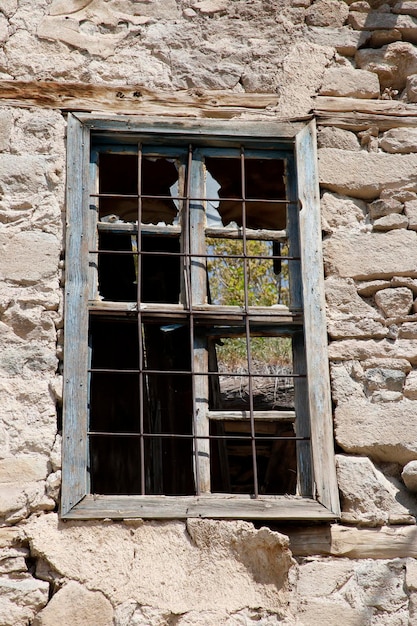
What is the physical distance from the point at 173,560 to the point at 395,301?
58.0 inches

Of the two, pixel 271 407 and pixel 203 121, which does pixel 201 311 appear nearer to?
pixel 203 121

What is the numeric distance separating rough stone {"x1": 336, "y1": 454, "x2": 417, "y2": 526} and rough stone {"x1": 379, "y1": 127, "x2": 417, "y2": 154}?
59.9 inches

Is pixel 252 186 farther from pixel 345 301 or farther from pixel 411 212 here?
pixel 345 301

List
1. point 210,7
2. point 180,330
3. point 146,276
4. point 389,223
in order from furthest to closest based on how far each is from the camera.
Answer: point 146,276, point 180,330, point 210,7, point 389,223

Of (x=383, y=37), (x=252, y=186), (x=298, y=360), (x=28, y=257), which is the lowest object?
(x=298, y=360)

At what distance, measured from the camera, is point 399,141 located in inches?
183

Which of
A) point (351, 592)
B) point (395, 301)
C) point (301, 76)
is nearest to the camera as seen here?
point (351, 592)

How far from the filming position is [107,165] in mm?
5125

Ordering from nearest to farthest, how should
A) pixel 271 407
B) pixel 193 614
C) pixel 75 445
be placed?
pixel 193 614 → pixel 75 445 → pixel 271 407

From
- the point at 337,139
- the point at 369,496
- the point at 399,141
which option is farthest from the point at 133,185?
the point at 369,496

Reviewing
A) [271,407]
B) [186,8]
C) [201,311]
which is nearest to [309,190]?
[201,311]

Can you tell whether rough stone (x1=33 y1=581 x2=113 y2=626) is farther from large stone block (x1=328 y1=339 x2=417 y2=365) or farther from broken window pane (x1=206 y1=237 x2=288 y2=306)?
broken window pane (x1=206 y1=237 x2=288 y2=306)

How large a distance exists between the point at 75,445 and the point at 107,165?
1758 millimetres

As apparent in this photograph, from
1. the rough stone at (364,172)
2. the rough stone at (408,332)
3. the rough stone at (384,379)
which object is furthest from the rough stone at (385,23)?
the rough stone at (384,379)
